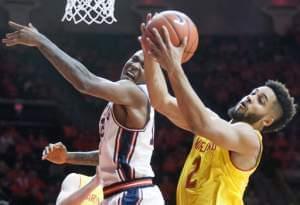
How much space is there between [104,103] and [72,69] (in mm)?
8234

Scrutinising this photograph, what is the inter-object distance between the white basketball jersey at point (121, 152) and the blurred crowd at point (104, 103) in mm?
4113

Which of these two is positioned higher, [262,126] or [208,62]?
[262,126]

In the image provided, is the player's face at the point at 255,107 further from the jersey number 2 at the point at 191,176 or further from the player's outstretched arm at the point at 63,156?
the player's outstretched arm at the point at 63,156

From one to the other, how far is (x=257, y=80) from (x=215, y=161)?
31.2 ft

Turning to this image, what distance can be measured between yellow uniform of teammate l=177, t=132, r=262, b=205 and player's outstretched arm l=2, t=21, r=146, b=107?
1.91ft

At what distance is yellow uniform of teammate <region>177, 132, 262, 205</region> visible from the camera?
3.10 meters

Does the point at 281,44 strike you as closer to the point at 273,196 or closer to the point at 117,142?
the point at 273,196

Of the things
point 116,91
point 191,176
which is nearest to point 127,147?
point 116,91

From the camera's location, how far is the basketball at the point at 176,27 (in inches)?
110

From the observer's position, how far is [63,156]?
12.8 feet

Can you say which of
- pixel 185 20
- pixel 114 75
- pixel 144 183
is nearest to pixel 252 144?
pixel 185 20

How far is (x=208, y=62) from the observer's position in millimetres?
13414

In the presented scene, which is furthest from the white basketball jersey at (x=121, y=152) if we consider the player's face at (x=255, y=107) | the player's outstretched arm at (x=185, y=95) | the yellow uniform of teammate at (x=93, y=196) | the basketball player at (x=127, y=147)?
the player's outstretched arm at (x=185, y=95)

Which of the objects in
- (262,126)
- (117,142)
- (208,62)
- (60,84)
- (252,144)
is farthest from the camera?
(208,62)
